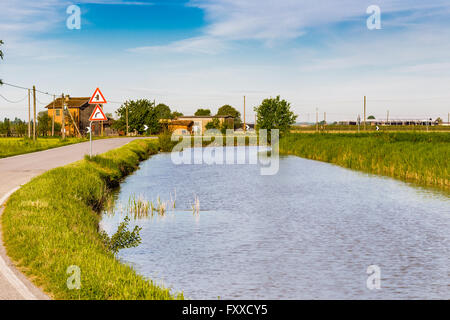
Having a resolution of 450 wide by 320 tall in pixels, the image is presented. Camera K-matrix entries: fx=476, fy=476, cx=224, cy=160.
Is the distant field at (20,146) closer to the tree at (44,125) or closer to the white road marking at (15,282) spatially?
the white road marking at (15,282)

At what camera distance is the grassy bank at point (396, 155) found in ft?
83.4

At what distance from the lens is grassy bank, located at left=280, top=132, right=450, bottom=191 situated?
25.4 metres

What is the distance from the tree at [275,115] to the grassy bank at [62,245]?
57.5m

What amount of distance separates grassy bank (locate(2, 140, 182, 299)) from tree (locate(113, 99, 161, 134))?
77090mm

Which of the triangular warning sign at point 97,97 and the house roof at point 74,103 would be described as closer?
the triangular warning sign at point 97,97

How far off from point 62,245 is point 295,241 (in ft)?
20.8

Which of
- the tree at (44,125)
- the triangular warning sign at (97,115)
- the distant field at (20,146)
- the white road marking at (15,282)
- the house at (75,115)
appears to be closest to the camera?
the white road marking at (15,282)

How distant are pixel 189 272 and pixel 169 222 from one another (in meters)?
5.26

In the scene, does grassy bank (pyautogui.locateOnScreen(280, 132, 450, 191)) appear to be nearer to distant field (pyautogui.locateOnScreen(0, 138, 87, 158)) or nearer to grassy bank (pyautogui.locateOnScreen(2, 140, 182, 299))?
grassy bank (pyautogui.locateOnScreen(2, 140, 182, 299))

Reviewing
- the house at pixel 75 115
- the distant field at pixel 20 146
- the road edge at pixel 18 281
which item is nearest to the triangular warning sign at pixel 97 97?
the distant field at pixel 20 146

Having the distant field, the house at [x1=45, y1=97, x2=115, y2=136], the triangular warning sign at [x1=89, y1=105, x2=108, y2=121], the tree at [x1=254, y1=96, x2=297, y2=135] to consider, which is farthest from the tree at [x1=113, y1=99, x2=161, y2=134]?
the triangular warning sign at [x1=89, y1=105, x2=108, y2=121]

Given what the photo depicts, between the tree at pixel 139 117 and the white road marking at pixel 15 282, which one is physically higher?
the tree at pixel 139 117

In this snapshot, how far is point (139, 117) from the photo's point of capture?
92062 millimetres

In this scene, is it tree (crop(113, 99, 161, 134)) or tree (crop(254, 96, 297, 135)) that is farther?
tree (crop(113, 99, 161, 134))
